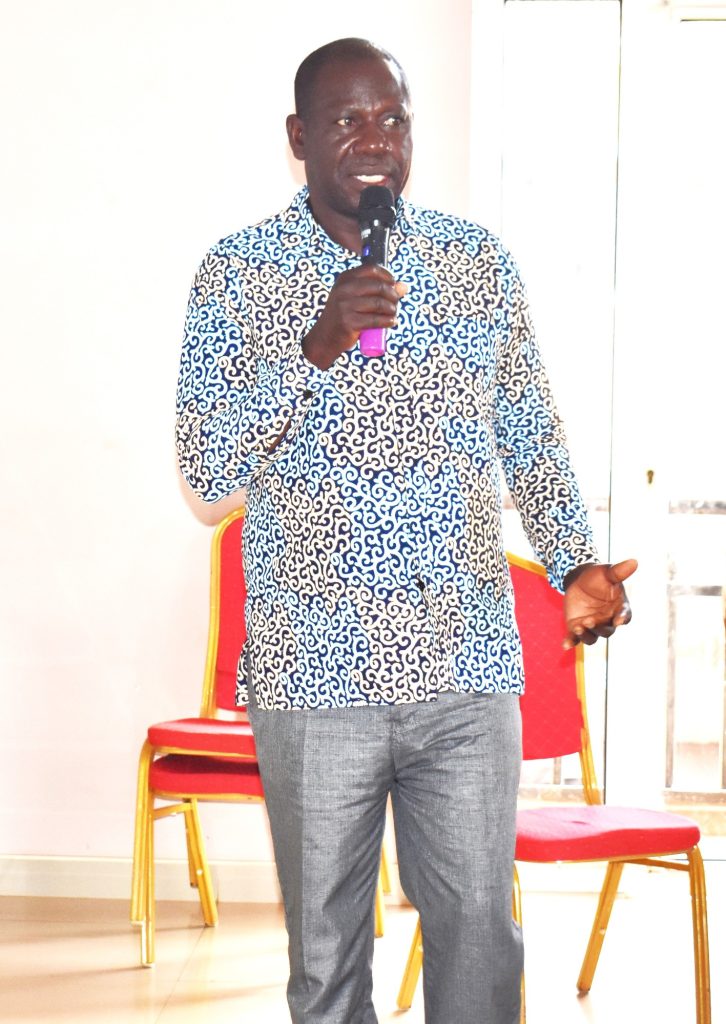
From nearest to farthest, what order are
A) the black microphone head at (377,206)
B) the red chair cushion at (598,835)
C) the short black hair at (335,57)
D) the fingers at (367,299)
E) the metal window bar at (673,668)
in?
the fingers at (367,299), the black microphone head at (377,206), the short black hair at (335,57), the red chair cushion at (598,835), the metal window bar at (673,668)

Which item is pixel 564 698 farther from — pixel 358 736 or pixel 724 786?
pixel 724 786

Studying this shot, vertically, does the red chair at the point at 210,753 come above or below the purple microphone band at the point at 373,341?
below

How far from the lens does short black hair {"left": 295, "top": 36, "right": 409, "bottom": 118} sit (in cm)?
159

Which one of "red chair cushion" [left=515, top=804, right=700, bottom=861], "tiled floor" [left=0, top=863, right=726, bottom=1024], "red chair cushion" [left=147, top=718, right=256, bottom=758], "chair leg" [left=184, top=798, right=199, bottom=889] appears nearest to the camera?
"red chair cushion" [left=515, top=804, right=700, bottom=861]

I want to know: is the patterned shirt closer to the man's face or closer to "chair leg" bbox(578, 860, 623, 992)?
the man's face

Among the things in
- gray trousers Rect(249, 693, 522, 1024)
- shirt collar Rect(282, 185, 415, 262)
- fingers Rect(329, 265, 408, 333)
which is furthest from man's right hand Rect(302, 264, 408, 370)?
gray trousers Rect(249, 693, 522, 1024)

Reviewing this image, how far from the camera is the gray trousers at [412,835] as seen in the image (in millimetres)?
1505

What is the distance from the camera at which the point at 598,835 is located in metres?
2.47

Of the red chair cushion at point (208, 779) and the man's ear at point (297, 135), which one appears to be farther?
the red chair cushion at point (208, 779)

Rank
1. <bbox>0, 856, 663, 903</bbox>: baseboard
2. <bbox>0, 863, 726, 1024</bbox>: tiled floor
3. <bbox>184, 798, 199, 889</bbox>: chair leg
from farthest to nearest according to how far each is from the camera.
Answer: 1. <bbox>0, 856, 663, 903</bbox>: baseboard
2. <bbox>184, 798, 199, 889</bbox>: chair leg
3. <bbox>0, 863, 726, 1024</bbox>: tiled floor

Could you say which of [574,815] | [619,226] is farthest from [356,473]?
[619,226]

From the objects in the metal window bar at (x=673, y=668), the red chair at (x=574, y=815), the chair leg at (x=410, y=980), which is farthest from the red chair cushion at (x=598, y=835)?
the metal window bar at (x=673, y=668)

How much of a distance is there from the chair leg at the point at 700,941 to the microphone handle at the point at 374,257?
Result: 155 cm

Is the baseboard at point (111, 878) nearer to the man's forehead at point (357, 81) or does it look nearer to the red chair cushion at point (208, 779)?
the red chair cushion at point (208, 779)
